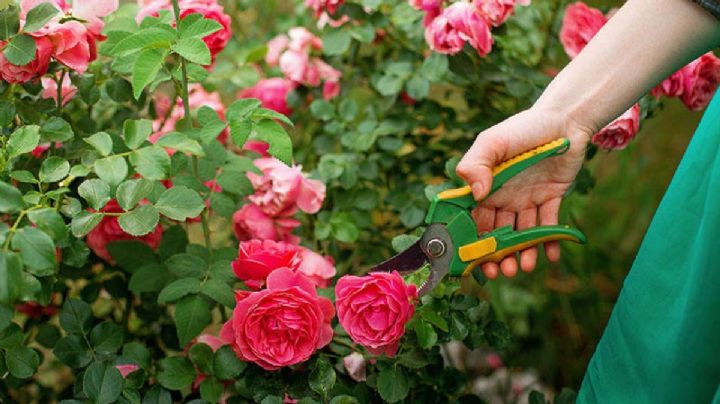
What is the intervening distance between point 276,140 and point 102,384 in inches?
15.7

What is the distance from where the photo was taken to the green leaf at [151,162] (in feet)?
3.38

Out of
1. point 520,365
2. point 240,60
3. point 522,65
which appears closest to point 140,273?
point 240,60

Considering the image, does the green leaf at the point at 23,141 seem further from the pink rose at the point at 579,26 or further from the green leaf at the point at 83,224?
the pink rose at the point at 579,26

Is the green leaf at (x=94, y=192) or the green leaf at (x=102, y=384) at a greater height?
the green leaf at (x=94, y=192)

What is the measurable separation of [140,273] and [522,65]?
0.73 metres

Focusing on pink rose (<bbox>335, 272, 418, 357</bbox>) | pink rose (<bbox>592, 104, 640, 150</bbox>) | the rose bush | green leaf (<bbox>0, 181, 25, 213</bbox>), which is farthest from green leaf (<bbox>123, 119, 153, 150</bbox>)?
pink rose (<bbox>592, 104, 640, 150</bbox>)

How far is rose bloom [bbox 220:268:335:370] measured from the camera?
3.55 ft

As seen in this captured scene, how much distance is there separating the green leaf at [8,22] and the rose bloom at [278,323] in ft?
1.49

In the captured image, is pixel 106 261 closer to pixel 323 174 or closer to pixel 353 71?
pixel 323 174

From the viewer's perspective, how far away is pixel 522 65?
4.78 feet

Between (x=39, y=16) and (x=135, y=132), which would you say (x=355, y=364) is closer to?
(x=135, y=132)

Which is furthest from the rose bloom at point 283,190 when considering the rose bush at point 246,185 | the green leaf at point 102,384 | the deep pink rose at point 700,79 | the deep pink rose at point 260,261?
the deep pink rose at point 700,79

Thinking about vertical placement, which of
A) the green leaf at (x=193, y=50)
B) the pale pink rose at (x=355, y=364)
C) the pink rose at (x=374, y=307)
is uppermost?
the green leaf at (x=193, y=50)

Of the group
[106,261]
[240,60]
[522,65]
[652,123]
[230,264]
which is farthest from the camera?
[652,123]
